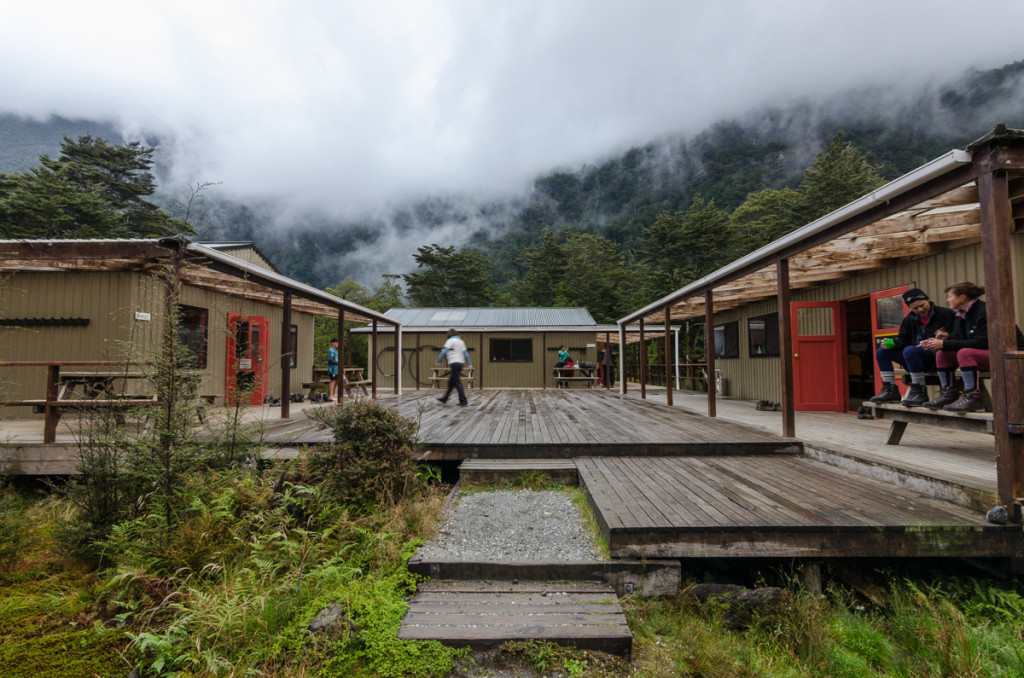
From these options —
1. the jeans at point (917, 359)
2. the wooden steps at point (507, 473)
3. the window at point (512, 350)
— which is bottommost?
the wooden steps at point (507, 473)

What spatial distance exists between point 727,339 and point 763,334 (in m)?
1.83

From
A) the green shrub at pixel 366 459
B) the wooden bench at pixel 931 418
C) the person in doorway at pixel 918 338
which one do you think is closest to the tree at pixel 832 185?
the person in doorway at pixel 918 338

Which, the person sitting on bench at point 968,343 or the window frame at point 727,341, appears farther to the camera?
the window frame at point 727,341

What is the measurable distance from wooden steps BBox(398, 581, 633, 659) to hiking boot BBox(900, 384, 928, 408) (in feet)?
11.2

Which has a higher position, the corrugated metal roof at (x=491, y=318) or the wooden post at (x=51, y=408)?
the corrugated metal roof at (x=491, y=318)

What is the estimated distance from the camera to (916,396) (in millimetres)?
3939

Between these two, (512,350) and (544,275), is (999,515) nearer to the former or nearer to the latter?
(512,350)

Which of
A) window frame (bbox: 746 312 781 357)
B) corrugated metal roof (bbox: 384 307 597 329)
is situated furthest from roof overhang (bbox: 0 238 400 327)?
corrugated metal roof (bbox: 384 307 597 329)

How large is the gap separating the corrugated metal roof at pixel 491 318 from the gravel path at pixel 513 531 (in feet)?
40.0

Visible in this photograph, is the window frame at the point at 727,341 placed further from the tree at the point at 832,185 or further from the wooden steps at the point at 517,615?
the tree at the point at 832,185

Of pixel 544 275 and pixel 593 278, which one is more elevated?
pixel 544 275

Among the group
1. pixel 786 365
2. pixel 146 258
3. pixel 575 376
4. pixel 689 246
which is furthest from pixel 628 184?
pixel 146 258

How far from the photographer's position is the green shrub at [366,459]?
11.0 feet

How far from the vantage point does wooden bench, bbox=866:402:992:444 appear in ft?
10.9
